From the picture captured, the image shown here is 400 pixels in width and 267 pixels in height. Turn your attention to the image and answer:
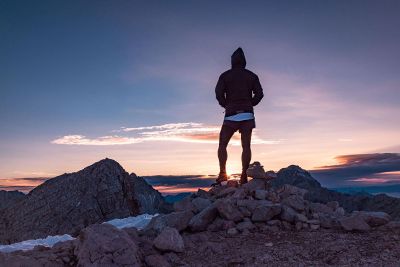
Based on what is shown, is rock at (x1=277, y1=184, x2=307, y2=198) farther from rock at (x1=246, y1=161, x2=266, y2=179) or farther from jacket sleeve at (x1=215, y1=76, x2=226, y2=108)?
jacket sleeve at (x1=215, y1=76, x2=226, y2=108)

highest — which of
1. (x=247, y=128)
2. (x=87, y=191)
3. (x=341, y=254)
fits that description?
(x=247, y=128)

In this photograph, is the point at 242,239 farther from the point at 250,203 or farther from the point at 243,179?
the point at 243,179

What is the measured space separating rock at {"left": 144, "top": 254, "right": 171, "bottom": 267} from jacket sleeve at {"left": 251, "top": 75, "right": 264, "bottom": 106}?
543cm

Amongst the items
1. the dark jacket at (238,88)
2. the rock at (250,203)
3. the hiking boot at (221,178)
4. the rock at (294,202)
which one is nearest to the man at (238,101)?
the dark jacket at (238,88)

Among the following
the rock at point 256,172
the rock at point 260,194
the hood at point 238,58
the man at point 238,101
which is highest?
the hood at point 238,58

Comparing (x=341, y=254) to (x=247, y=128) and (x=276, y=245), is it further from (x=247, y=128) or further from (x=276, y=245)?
(x=247, y=128)

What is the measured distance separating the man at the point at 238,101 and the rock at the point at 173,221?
272cm

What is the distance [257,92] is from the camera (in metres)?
12.1

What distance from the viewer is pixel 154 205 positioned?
25.6m

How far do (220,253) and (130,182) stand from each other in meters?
8.40

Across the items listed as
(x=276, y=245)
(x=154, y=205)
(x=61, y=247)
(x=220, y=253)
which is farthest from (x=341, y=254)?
(x=154, y=205)

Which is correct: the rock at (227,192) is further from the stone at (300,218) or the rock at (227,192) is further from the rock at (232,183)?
the stone at (300,218)

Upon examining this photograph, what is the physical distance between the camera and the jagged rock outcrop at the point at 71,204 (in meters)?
14.5

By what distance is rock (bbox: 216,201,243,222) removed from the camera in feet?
32.0
